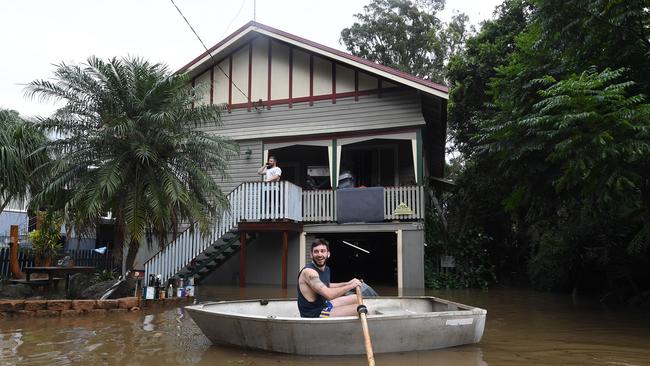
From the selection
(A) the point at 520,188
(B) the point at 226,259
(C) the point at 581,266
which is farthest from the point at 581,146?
(B) the point at 226,259

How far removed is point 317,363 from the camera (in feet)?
17.3

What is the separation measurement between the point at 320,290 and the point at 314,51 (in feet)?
34.5

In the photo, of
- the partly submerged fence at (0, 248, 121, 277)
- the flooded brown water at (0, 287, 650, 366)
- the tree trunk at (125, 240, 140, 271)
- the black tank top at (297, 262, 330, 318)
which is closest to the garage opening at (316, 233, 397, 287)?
the partly submerged fence at (0, 248, 121, 277)

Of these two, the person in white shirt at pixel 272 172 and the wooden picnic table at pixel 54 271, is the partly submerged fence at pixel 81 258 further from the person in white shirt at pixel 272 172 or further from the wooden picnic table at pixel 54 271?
the person in white shirt at pixel 272 172

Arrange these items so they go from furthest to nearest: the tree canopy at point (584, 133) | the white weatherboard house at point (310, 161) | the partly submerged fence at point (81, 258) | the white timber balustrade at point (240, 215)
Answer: the partly submerged fence at point (81, 258) < the white weatherboard house at point (310, 161) < the white timber balustrade at point (240, 215) < the tree canopy at point (584, 133)

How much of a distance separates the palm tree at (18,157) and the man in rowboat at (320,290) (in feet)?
26.9

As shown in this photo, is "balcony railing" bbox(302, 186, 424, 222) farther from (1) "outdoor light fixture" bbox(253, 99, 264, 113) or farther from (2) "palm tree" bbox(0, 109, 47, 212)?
(2) "palm tree" bbox(0, 109, 47, 212)

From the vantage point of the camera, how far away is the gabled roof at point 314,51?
1348 centimetres

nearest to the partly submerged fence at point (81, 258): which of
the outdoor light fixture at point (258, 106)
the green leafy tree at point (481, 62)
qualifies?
the outdoor light fixture at point (258, 106)

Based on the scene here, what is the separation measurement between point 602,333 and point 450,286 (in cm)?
712

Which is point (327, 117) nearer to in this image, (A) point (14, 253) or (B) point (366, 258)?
(B) point (366, 258)

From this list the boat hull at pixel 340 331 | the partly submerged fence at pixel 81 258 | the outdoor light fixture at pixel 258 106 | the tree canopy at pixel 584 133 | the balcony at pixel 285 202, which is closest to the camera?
the boat hull at pixel 340 331

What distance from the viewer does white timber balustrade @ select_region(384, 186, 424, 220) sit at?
13547mm

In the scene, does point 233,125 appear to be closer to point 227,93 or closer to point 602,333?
point 227,93
